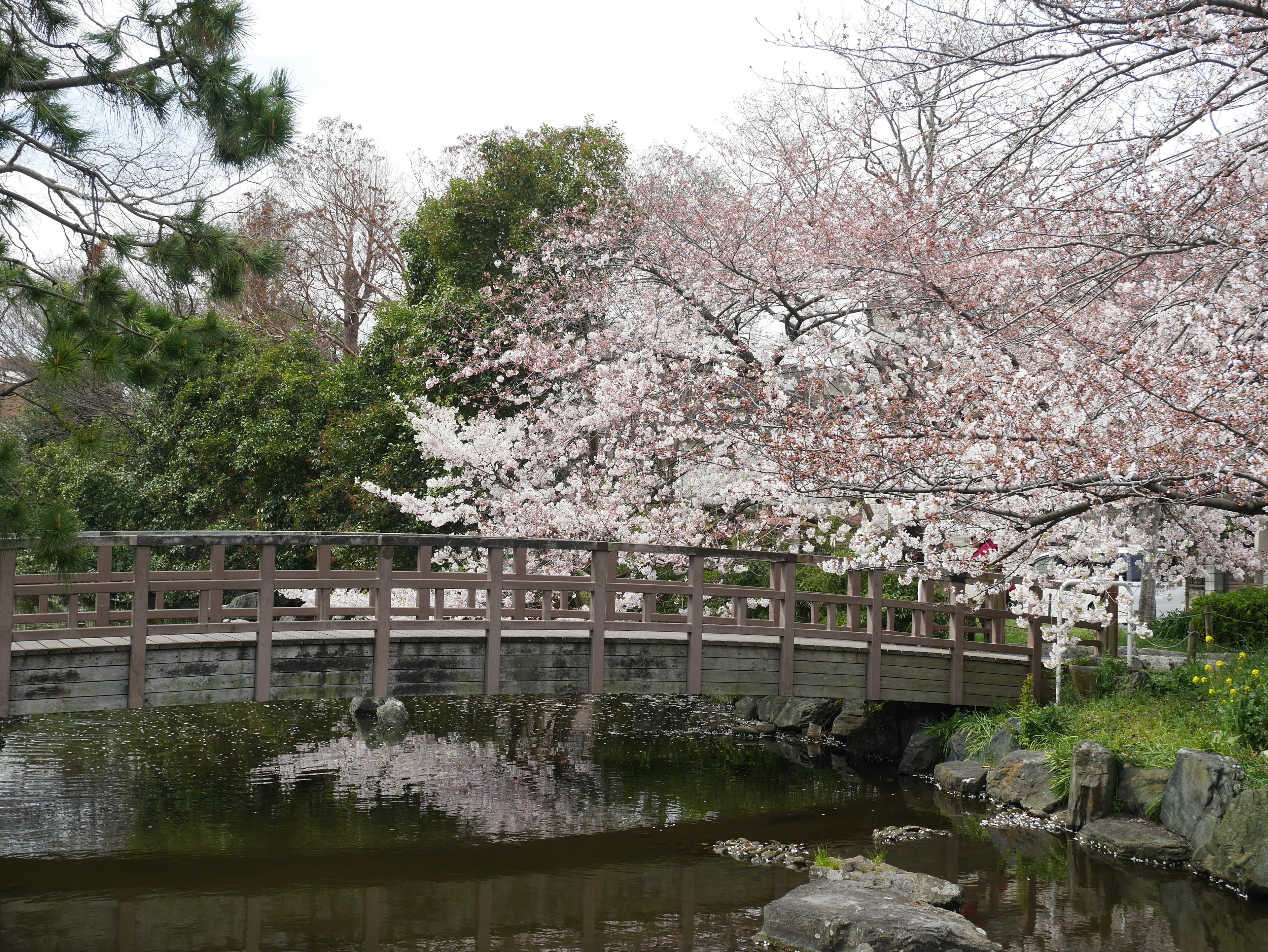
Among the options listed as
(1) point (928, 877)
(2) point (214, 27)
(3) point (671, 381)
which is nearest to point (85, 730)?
(3) point (671, 381)

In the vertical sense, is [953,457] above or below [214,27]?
below

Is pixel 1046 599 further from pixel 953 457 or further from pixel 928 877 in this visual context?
pixel 928 877

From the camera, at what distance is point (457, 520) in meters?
15.0

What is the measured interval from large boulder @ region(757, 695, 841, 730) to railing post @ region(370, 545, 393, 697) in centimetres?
637

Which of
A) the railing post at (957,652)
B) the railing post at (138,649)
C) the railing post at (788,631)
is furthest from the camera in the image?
the railing post at (957,652)

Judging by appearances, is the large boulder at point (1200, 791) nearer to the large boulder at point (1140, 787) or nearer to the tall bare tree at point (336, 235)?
the large boulder at point (1140, 787)

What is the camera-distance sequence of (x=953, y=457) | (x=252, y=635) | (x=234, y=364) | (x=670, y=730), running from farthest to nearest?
(x=234, y=364)
(x=670, y=730)
(x=252, y=635)
(x=953, y=457)

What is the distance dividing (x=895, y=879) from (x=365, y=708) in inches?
360

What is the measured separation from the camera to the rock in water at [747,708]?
48.2ft

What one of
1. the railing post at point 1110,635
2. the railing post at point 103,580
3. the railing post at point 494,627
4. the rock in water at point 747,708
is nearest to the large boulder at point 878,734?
the rock in water at point 747,708

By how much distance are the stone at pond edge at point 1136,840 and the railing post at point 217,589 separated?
7787 millimetres

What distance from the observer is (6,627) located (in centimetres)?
739

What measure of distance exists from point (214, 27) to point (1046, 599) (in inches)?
362

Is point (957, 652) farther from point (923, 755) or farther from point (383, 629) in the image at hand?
point (383, 629)
